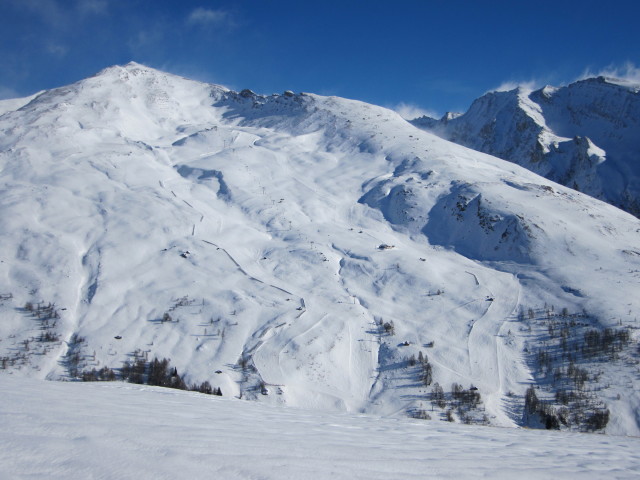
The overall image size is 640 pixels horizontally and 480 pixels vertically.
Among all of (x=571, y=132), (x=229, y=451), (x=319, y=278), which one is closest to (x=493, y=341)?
(x=319, y=278)

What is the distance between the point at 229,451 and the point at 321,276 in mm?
29493

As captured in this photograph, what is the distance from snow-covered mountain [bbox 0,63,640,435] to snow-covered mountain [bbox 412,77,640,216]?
42.7 m

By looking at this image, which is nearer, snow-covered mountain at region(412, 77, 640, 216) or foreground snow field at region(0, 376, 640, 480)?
foreground snow field at region(0, 376, 640, 480)

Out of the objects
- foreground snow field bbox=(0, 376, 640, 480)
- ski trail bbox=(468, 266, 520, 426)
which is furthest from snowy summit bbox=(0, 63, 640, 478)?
foreground snow field bbox=(0, 376, 640, 480)

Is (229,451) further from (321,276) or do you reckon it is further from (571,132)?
(571,132)

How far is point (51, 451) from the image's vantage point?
3.60 meters

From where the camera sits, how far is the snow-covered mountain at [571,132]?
86.9 metres

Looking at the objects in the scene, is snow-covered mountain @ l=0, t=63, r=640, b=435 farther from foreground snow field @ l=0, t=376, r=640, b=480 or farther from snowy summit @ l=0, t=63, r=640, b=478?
foreground snow field @ l=0, t=376, r=640, b=480

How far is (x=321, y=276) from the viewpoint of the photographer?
33844 mm

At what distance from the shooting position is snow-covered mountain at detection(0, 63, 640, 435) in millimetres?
23906

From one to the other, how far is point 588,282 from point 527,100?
338 feet

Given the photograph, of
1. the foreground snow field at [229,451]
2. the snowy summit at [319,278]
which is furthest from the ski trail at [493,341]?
the foreground snow field at [229,451]

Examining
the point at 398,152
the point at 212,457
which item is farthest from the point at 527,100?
the point at 212,457

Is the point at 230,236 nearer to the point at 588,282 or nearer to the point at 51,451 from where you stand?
the point at 588,282
